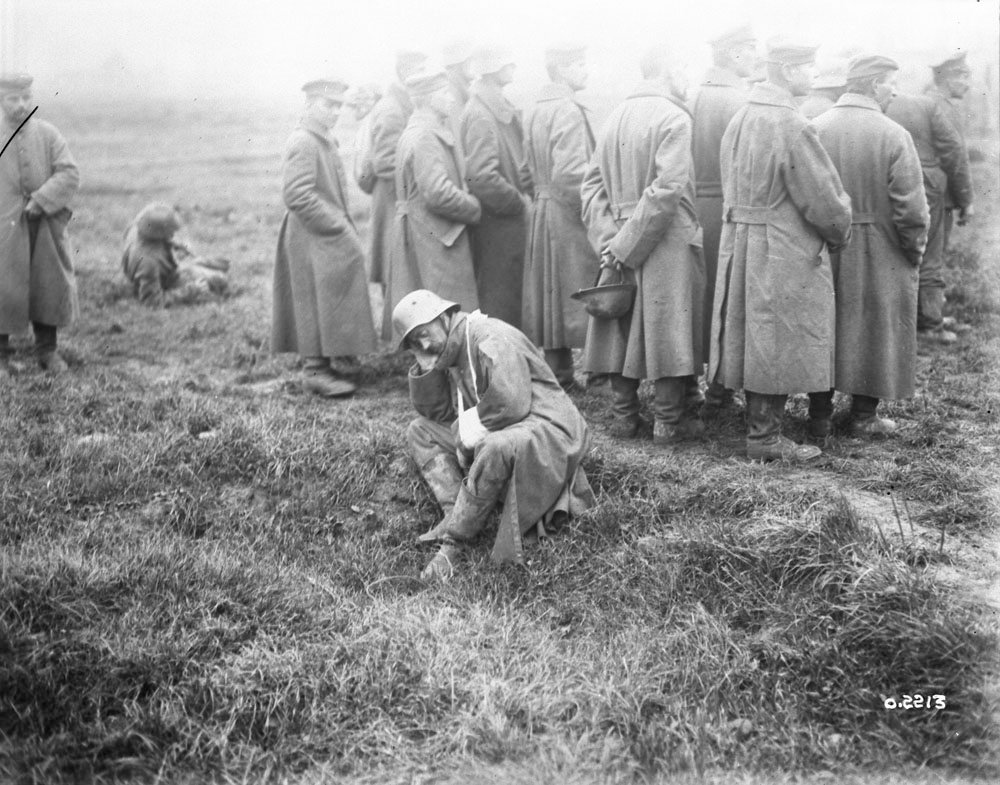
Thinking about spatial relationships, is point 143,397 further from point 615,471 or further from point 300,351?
point 615,471

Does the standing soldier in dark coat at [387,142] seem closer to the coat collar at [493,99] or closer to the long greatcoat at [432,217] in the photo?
the long greatcoat at [432,217]

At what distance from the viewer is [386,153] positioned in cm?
821

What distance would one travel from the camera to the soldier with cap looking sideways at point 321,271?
24.0 feet

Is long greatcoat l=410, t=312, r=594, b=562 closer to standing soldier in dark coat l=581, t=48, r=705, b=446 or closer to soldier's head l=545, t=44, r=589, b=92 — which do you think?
standing soldier in dark coat l=581, t=48, r=705, b=446

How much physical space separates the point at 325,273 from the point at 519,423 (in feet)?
9.62

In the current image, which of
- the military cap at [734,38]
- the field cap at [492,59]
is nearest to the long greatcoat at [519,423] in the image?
the military cap at [734,38]

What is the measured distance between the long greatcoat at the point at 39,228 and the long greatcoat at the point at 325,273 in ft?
5.74

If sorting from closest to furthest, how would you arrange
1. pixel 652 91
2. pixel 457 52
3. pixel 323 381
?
1. pixel 652 91
2. pixel 323 381
3. pixel 457 52

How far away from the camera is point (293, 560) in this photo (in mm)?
5027

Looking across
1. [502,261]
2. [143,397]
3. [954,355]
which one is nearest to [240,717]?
[143,397]

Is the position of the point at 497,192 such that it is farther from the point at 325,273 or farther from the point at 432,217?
the point at 325,273

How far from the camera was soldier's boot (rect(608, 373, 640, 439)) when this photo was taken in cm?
643

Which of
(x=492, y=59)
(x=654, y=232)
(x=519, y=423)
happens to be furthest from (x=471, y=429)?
(x=492, y=59)

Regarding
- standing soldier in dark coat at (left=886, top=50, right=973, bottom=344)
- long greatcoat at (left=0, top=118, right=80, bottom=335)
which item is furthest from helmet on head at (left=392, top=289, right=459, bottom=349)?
standing soldier in dark coat at (left=886, top=50, right=973, bottom=344)
